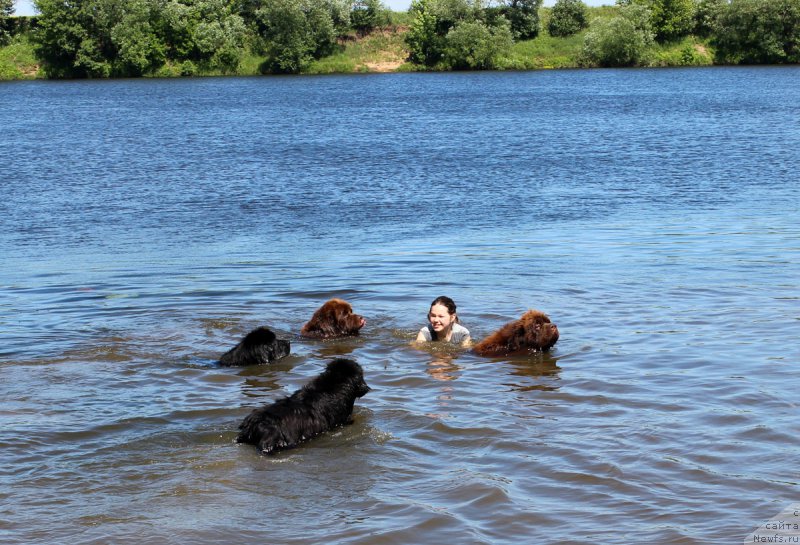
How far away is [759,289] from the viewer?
12.1 metres

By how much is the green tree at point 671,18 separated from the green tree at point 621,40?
3137 mm

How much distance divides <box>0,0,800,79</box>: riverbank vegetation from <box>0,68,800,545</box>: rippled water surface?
182 feet

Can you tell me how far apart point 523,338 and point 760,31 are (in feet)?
268

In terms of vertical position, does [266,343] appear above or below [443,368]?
above

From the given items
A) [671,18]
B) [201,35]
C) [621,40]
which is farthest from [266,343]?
[671,18]

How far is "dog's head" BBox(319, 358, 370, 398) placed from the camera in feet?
24.3

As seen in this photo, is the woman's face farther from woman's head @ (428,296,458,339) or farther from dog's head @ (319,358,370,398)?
dog's head @ (319,358,370,398)

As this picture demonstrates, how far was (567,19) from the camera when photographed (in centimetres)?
9012

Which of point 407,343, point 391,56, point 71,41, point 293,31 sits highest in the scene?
point 293,31

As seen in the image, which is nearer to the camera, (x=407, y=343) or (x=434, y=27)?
(x=407, y=343)

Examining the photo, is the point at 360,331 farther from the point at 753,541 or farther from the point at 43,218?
the point at 43,218

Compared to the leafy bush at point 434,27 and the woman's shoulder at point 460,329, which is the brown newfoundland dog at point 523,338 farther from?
the leafy bush at point 434,27

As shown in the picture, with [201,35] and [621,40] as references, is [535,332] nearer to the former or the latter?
[201,35]

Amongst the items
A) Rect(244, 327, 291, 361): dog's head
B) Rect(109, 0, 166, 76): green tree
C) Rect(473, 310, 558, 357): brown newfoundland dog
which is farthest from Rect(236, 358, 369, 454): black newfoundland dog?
Rect(109, 0, 166, 76): green tree
